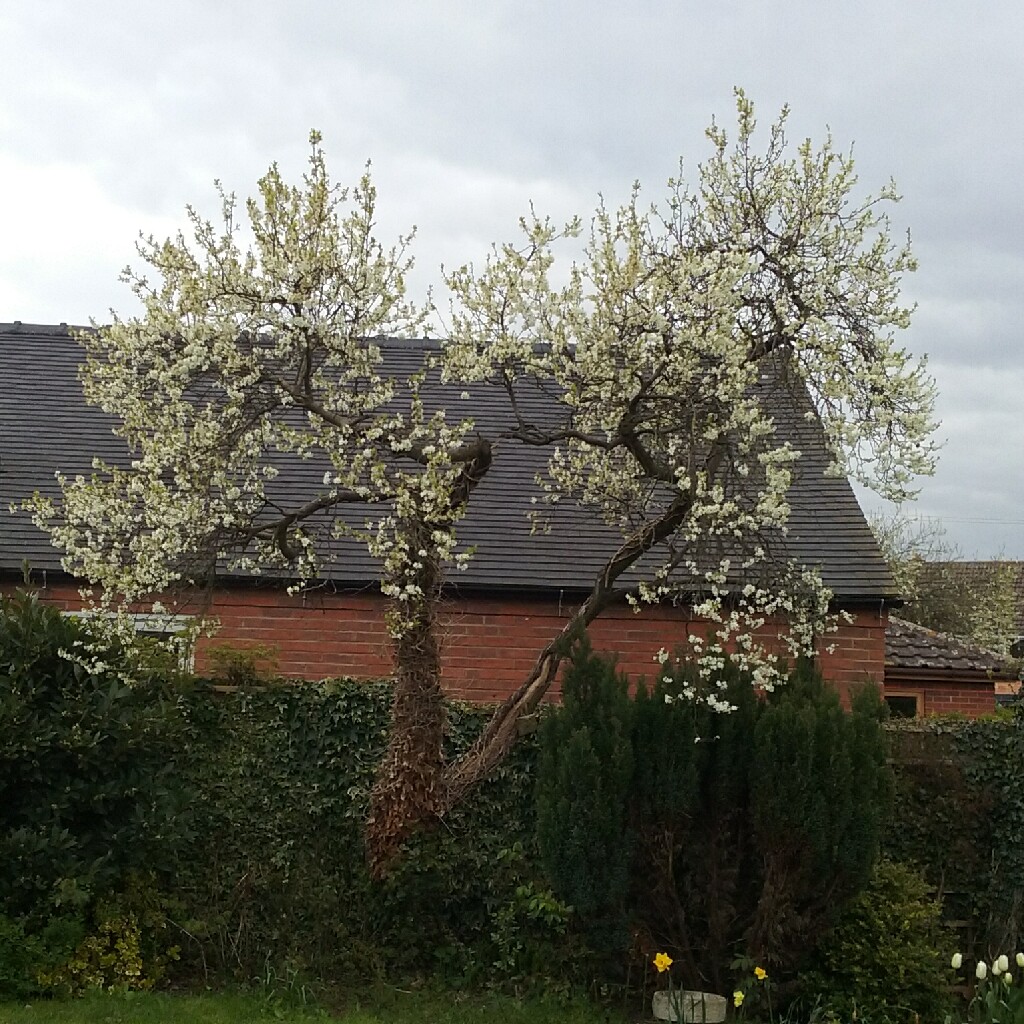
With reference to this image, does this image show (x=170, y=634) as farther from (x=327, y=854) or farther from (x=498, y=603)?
(x=498, y=603)

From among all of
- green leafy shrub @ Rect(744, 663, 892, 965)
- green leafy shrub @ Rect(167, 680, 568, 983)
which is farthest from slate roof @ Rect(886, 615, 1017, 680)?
green leafy shrub @ Rect(167, 680, 568, 983)

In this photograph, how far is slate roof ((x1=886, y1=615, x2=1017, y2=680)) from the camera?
14.2 m

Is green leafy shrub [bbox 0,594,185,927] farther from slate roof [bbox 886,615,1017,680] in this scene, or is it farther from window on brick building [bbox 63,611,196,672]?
slate roof [bbox 886,615,1017,680]

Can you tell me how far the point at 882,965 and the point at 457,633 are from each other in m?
4.92

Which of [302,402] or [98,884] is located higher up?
[302,402]

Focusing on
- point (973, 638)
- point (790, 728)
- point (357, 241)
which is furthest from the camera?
point (973, 638)

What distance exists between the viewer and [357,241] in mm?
6848

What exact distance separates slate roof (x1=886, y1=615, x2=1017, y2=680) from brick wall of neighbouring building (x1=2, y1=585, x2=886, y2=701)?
4308 millimetres

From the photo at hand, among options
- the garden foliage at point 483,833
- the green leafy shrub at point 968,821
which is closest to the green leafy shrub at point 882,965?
the garden foliage at point 483,833

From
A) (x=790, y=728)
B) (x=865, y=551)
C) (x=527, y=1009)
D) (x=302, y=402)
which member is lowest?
(x=527, y=1009)

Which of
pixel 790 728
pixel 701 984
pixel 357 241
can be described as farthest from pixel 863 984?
pixel 357 241

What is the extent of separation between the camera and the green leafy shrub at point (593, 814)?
637cm

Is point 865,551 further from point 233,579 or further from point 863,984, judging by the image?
point 233,579

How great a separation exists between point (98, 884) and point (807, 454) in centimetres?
741
